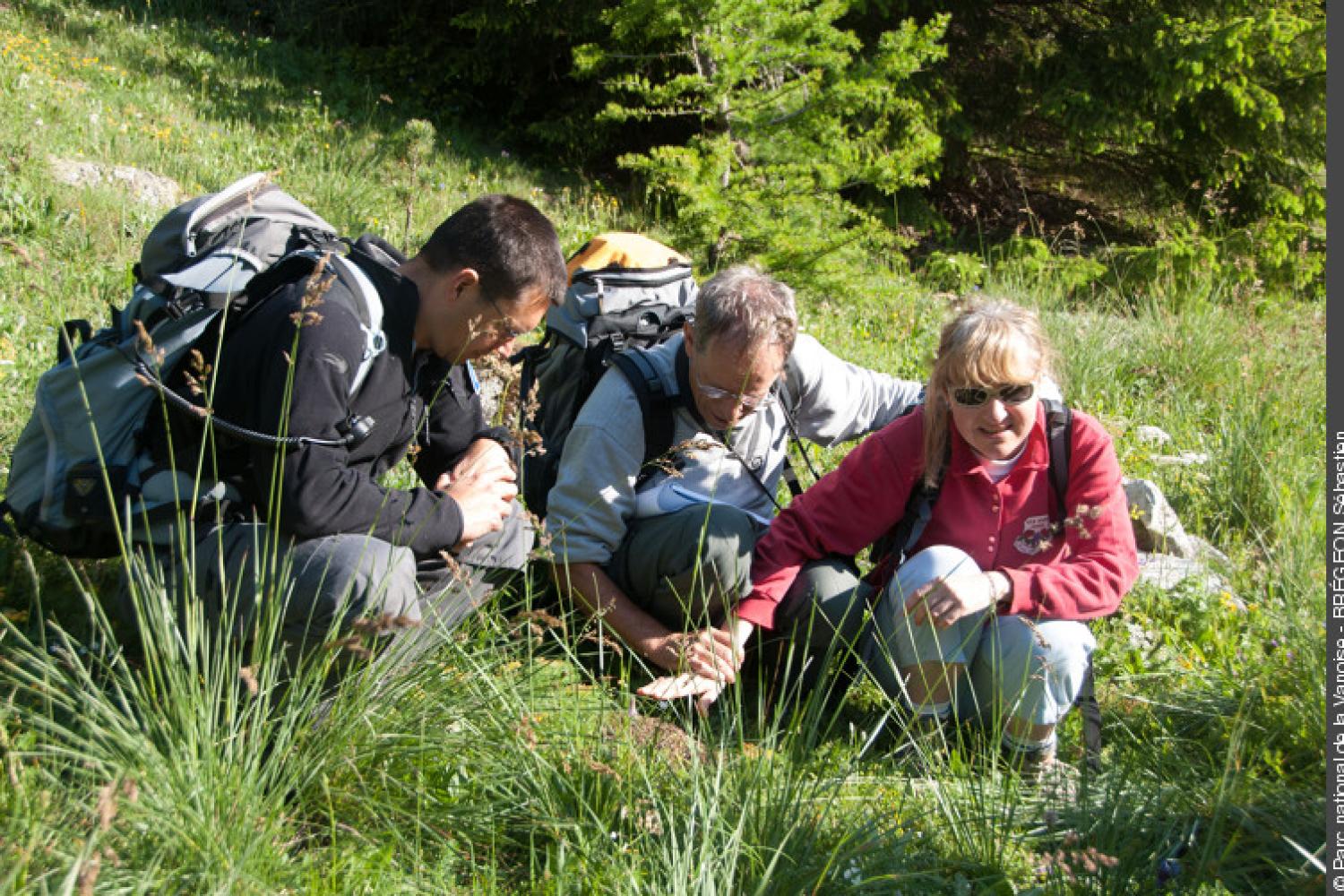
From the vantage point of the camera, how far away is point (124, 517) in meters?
2.65

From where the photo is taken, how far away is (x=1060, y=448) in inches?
130

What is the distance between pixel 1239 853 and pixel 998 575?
0.97 m

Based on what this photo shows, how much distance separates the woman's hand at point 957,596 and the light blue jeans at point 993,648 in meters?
0.03

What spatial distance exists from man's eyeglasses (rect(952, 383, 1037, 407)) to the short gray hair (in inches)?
20.6

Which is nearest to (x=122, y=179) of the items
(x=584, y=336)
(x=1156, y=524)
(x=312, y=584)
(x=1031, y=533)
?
(x=584, y=336)

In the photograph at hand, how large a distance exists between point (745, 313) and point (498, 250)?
713mm

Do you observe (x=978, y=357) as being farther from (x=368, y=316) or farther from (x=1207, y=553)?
(x=1207, y=553)

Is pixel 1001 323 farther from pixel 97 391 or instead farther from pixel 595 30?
pixel 595 30

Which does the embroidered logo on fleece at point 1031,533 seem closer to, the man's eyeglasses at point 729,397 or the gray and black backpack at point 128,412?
the man's eyeglasses at point 729,397

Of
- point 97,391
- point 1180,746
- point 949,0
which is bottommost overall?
point 1180,746

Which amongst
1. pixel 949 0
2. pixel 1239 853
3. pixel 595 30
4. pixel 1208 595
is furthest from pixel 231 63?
pixel 1239 853

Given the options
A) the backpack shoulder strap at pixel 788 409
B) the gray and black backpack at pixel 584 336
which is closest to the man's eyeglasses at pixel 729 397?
the backpack shoulder strap at pixel 788 409

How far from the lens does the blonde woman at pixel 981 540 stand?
123 inches

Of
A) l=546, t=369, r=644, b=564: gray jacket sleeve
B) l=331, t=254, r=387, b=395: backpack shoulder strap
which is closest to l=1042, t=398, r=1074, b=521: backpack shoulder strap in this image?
l=546, t=369, r=644, b=564: gray jacket sleeve
